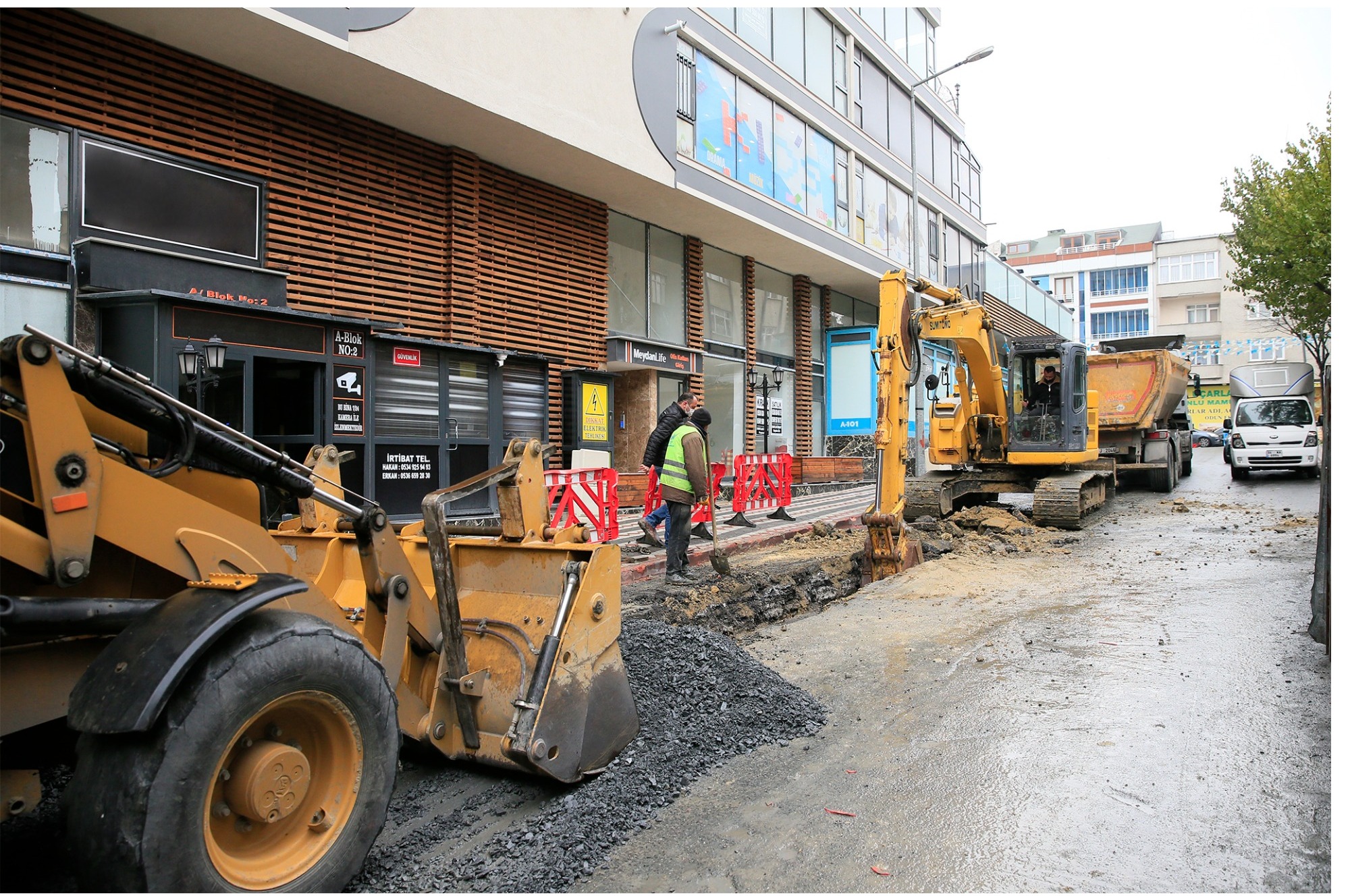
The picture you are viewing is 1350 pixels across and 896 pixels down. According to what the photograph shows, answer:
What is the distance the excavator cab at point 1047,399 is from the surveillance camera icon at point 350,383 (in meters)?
10.3

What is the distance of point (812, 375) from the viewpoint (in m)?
25.1

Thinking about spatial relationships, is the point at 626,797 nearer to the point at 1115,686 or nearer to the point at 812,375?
the point at 1115,686

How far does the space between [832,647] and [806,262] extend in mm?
18135

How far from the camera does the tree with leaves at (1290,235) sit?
20.9 meters

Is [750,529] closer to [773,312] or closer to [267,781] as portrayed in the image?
[267,781]

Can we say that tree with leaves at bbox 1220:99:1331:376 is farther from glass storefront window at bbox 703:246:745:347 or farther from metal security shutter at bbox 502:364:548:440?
metal security shutter at bbox 502:364:548:440

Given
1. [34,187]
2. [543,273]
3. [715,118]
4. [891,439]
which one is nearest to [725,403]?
[715,118]

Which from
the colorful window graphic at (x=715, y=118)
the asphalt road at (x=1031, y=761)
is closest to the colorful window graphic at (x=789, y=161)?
the colorful window graphic at (x=715, y=118)

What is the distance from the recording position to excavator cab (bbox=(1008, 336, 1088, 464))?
13453 mm

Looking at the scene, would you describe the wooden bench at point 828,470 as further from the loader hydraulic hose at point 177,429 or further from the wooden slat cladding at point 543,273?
the loader hydraulic hose at point 177,429

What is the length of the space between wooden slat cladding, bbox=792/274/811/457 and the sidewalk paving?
5144mm

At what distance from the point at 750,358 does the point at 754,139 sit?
550cm

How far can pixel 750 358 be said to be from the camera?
22.1 m

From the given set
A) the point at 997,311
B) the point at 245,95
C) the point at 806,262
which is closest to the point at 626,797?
the point at 245,95
